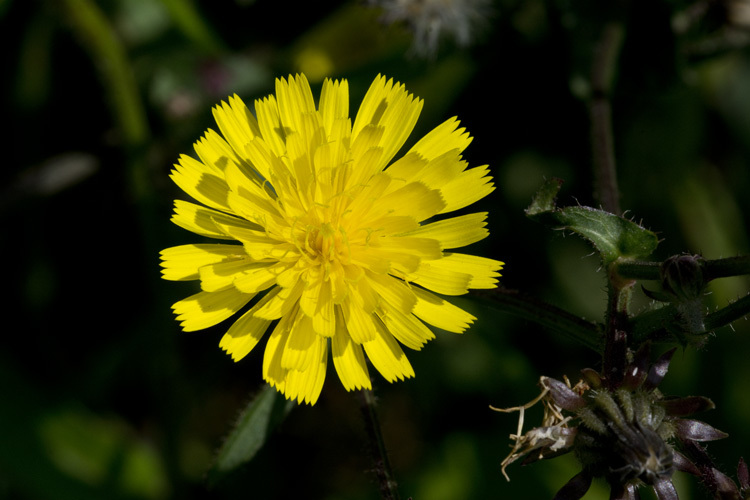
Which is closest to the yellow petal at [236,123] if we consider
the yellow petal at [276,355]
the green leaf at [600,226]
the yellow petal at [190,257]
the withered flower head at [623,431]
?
the yellow petal at [190,257]

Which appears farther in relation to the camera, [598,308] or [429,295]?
[598,308]

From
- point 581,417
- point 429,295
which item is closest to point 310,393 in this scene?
point 429,295

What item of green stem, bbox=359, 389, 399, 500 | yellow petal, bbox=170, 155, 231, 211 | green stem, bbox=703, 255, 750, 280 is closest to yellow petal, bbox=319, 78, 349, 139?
yellow petal, bbox=170, 155, 231, 211

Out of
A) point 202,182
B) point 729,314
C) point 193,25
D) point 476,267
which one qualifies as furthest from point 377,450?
point 193,25

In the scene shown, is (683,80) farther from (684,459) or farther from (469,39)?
(684,459)

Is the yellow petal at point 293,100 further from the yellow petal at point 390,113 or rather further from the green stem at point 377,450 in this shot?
the green stem at point 377,450

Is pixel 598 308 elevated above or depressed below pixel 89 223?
below

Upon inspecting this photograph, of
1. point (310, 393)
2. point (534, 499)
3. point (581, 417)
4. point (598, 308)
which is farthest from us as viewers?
point (598, 308)
